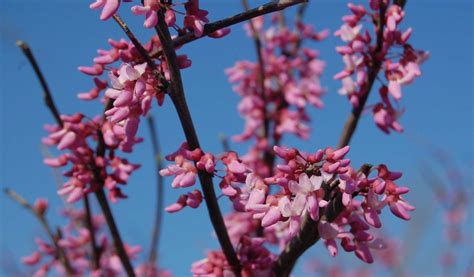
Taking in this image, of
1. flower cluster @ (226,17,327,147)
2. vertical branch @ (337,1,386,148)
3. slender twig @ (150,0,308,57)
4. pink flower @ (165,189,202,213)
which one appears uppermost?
flower cluster @ (226,17,327,147)

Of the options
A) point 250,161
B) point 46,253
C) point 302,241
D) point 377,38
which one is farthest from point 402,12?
point 46,253

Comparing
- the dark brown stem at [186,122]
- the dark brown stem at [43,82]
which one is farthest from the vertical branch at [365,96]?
the dark brown stem at [43,82]

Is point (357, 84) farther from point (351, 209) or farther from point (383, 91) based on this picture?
point (351, 209)

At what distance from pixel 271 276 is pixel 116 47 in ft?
2.94

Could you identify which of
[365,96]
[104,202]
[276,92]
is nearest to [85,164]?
[104,202]

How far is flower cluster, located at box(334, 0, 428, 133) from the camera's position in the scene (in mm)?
2441

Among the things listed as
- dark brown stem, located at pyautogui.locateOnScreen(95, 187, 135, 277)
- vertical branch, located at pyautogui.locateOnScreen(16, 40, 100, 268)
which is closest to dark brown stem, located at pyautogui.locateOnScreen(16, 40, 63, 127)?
vertical branch, located at pyautogui.locateOnScreen(16, 40, 100, 268)

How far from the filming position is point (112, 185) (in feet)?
7.70

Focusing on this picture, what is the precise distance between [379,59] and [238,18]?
3.11ft

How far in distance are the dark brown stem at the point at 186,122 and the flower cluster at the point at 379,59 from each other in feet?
2.78

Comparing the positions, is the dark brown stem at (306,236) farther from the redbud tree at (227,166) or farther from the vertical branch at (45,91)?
the vertical branch at (45,91)

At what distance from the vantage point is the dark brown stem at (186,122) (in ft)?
5.76

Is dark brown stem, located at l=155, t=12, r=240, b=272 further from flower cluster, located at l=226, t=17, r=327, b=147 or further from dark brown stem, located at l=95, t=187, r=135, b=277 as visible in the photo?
flower cluster, located at l=226, t=17, r=327, b=147

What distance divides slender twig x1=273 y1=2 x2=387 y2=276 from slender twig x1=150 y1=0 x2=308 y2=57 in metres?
0.54
